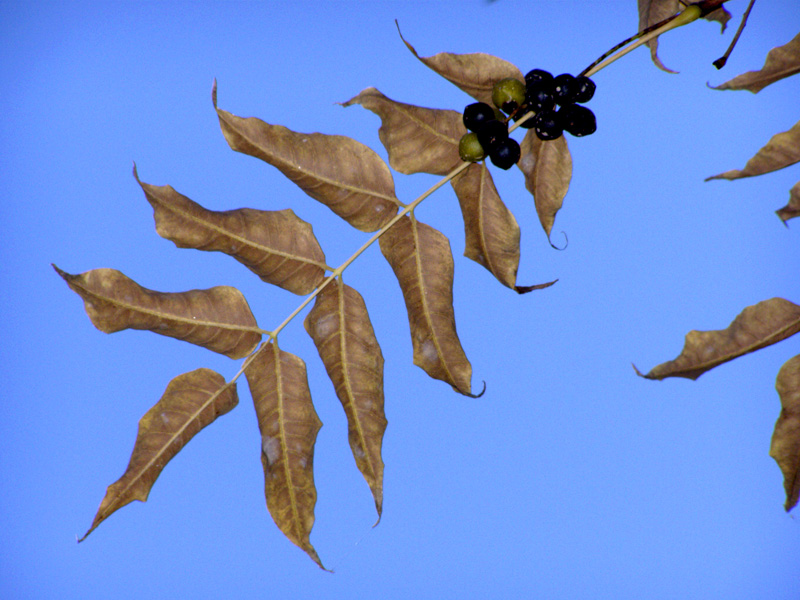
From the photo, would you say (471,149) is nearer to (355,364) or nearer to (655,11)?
(355,364)

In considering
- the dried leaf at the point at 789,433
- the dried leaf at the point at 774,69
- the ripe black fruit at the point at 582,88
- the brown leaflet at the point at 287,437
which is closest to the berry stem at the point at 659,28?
the ripe black fruit at the point at 582,88

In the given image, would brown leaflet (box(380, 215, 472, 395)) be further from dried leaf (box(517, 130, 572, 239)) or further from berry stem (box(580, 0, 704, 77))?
berry stem (box(580, 0, 704, 77))

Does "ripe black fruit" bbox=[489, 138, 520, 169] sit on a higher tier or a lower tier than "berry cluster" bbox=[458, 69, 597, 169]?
lower

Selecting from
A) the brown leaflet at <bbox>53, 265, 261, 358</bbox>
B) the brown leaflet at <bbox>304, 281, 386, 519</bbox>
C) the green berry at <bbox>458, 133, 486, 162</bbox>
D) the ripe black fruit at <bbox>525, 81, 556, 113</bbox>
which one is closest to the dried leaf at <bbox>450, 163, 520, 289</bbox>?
the green berry at <bbox>458, 133, 486, 162</bbox>

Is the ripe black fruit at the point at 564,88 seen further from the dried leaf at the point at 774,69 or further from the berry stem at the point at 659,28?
the dried leaf at the point at 774,69

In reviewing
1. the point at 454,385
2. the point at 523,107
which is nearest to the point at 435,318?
the point at 454,385

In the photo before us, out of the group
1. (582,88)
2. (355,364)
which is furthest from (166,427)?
(582,88)
